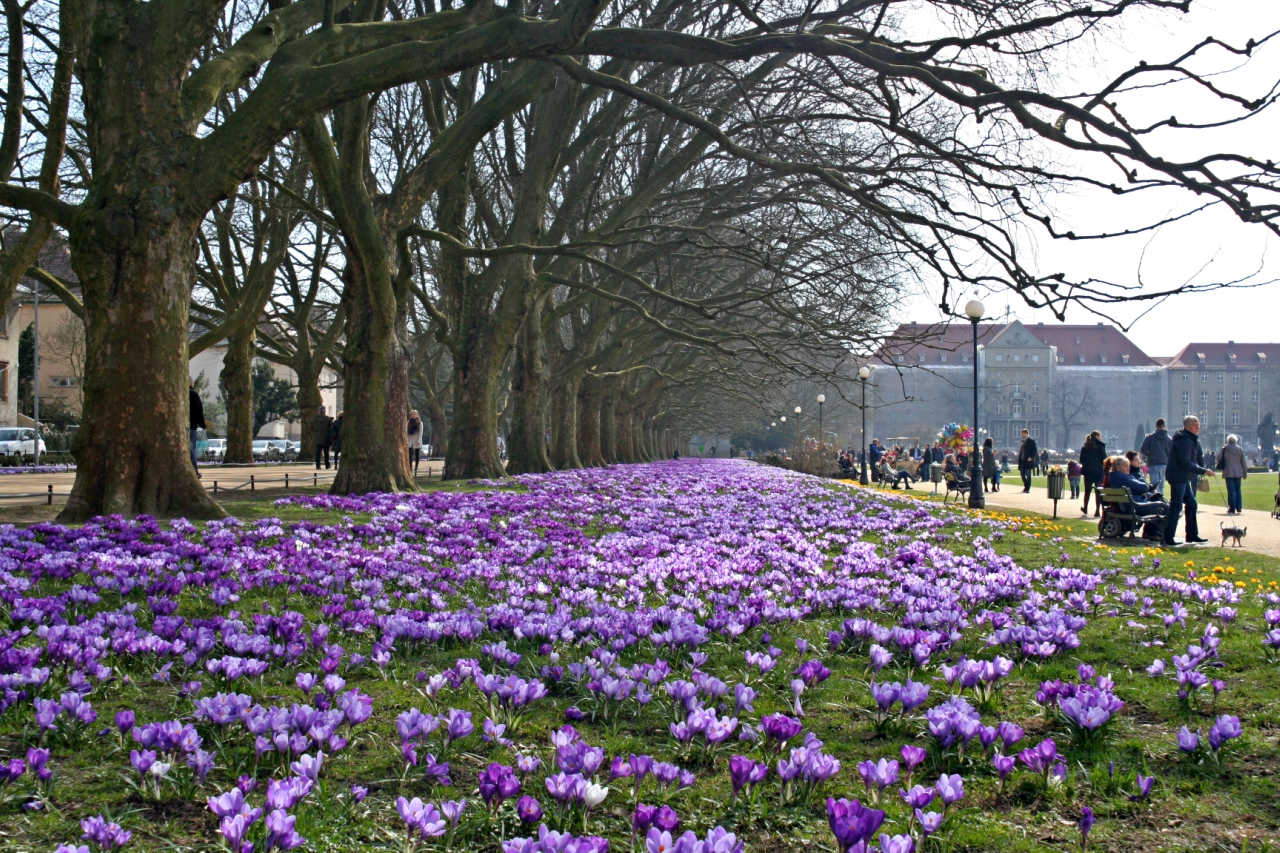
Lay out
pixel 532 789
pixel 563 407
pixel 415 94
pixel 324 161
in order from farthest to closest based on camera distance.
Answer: pixel 563 407 < pixel 415 94 < pixel 324 161 < pixel 532 789

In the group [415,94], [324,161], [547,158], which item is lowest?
[324,161]

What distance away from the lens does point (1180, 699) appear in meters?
3.69

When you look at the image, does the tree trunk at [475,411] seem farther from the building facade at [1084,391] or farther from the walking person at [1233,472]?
the building facade at [1084,391]

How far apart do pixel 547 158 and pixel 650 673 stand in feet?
55.1

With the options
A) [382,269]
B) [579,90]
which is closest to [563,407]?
[579,90]

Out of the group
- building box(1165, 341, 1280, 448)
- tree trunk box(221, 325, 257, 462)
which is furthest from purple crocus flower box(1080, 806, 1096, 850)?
building box(1165, 341, 1280, 448)

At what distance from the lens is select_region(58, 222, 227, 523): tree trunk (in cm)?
864

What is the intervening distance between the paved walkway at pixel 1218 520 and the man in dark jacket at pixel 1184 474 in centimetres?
49

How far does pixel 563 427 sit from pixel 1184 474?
1928 cm

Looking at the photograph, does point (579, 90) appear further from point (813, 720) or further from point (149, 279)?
point (813, 720)

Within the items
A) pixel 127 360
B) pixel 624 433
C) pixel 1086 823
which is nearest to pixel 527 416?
pixel 127 360

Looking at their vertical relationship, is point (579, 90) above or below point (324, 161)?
above

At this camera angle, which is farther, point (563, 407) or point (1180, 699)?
point (563, 407)

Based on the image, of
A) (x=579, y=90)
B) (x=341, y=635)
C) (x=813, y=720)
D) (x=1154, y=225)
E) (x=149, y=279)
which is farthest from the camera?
(x=579, y=90)
